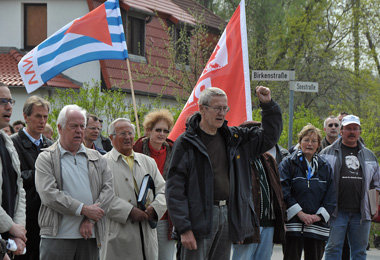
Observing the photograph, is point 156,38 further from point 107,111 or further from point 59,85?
point 107,111

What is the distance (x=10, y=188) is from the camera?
5551 mm

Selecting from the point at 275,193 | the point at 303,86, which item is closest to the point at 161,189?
the point at 275,193

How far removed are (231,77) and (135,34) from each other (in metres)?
15.7

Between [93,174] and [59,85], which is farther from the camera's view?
[59,85]

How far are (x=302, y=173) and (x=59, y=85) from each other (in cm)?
1465

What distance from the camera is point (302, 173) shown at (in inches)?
338

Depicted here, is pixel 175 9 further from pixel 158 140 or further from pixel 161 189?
pixel 161 189

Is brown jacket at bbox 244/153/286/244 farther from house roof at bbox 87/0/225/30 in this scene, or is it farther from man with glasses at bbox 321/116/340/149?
house roof at bbox 87/0/225/30

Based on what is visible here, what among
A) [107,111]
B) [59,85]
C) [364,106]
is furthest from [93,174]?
[364,106]

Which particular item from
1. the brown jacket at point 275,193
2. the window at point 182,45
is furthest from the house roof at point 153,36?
the brown jacket at point 275,193

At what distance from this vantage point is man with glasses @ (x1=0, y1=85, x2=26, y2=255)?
17.5 ft

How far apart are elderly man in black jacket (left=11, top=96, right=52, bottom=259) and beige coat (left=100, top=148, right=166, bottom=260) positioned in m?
0.72

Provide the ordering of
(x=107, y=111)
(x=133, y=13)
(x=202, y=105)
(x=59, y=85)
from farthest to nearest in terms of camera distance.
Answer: (x=133, y=13), (x=59, y=85), (x=107, y=111), (x=202, y=105)

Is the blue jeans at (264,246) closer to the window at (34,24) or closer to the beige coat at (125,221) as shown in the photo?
the beige coat at (125,221)
